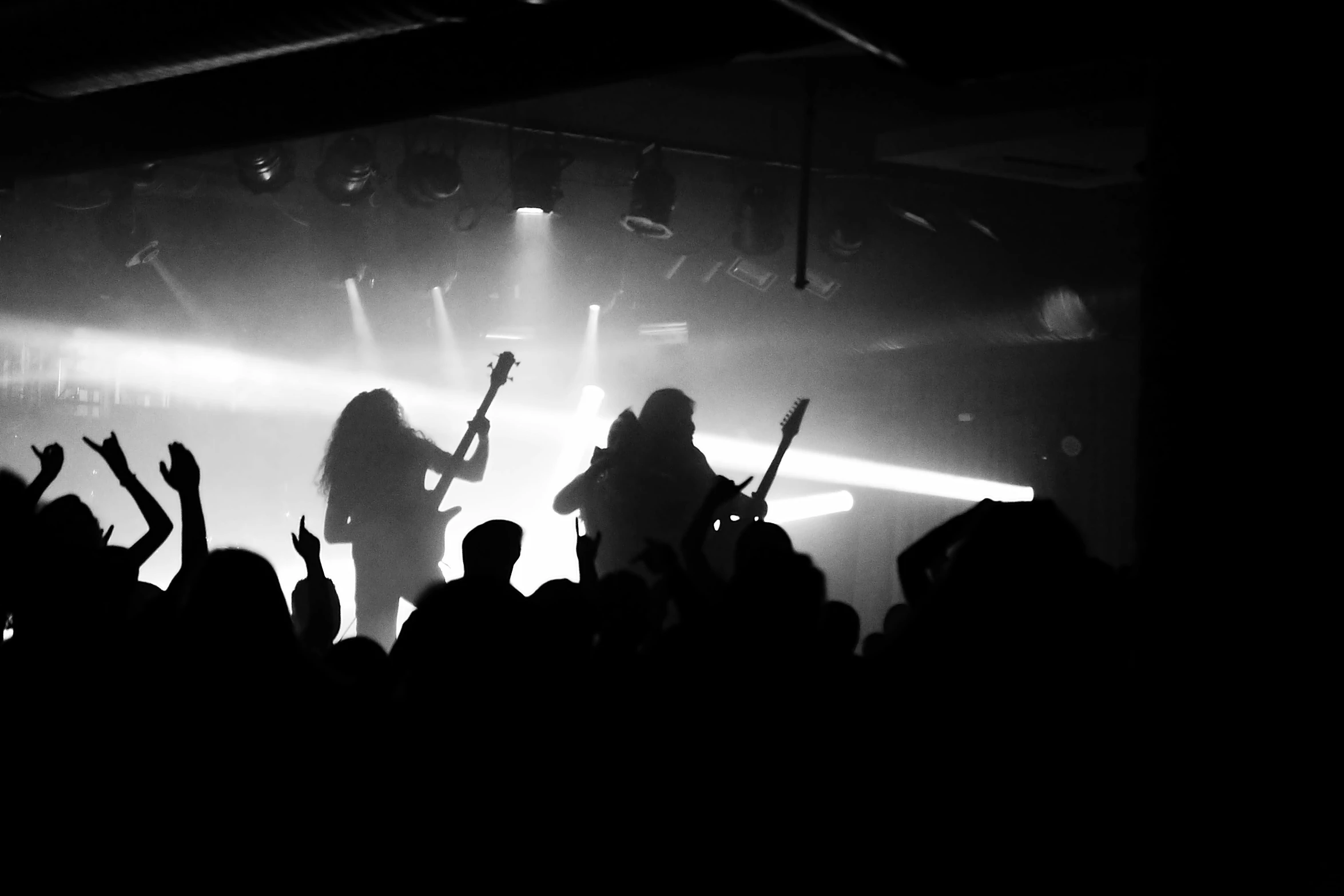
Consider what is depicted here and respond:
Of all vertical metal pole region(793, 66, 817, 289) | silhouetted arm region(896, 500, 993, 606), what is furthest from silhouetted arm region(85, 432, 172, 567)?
vertical metal pole region(793, 66, 817, 289)

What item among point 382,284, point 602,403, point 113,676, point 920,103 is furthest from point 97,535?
point 602,403

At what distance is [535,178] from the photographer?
6.78 m

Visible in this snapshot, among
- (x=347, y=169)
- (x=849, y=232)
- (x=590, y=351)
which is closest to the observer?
(x=347, y=169)

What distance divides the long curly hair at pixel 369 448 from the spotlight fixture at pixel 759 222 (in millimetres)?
3122

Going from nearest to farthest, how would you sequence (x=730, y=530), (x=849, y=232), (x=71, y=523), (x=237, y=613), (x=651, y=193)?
(x=237, y=613)
(x=71, y=523)
(x=730, y=530)
(x=651, y=193)
(x=849, y=232)

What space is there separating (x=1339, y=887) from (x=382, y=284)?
7.63 m

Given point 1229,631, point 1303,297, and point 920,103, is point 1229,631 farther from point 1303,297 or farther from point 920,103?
point 920,103

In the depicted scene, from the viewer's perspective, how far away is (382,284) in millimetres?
8750

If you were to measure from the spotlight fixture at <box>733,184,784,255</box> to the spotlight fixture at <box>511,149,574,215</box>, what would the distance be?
1287mm

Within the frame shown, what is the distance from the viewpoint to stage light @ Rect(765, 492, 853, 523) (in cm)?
944

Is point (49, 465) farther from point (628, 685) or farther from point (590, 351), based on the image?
point (590, 351)

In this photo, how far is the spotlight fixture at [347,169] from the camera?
6746 mm

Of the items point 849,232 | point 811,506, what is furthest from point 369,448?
point 811,506

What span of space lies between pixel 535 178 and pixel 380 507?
2434mm
